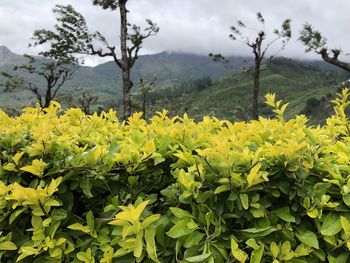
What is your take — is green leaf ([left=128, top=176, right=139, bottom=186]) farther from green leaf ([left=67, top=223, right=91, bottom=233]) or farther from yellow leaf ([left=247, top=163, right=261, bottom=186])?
yellow leaf ([left=247, top=163, right=261, bottom=186])

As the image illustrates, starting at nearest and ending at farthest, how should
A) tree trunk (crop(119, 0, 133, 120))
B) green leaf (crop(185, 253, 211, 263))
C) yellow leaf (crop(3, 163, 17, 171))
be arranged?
green leaf (crop(185, 253, 211, 263)) < yellow leaf (crop(3, 163, 17, 171)) < tree trunk (crop(119, 0, 133, 120))

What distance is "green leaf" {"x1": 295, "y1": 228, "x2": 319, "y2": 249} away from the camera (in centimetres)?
164

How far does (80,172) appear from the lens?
75.4 inches

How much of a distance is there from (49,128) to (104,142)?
1.07ft

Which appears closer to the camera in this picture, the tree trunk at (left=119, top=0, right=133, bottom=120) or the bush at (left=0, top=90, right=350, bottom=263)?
the bush at (left=0, top=90, right=350, bottom=263)

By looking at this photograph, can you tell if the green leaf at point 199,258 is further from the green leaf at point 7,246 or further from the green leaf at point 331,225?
the green leaf at point 7,246

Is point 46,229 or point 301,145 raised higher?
point 301,145

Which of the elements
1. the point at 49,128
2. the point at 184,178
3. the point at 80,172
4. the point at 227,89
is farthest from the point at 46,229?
the point at 227,89

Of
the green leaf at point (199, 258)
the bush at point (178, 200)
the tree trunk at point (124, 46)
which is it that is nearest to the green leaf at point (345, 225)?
the bush at point (178, 200)

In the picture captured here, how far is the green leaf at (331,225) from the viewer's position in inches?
64.5

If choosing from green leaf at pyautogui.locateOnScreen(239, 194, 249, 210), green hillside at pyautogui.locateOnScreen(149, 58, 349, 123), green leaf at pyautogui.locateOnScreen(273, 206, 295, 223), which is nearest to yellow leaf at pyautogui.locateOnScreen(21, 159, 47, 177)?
green leaf at pyautogui.locateOnScreen(239, 194, 249, 210)

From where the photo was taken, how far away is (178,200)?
5.93ft

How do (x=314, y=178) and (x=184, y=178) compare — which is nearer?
(x=184, y=178)

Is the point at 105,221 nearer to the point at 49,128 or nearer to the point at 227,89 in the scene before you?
the point at 49,128
